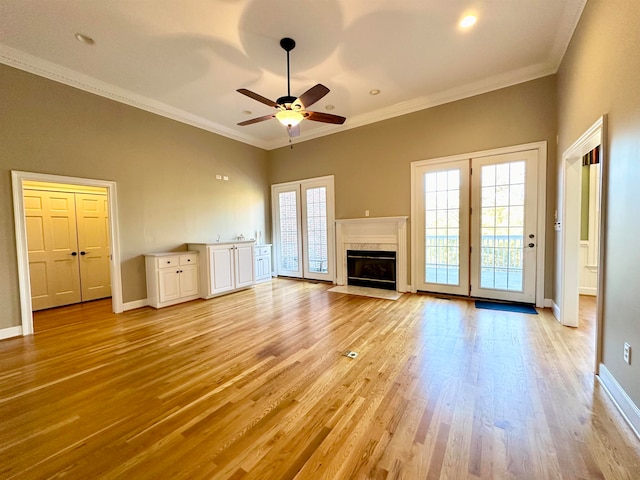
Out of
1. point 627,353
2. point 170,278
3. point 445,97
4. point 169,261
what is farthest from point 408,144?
point 170,278

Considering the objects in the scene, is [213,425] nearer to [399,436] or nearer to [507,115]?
[399,436]

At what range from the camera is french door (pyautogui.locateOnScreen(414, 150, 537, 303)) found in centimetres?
397

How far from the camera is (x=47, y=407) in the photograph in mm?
1932

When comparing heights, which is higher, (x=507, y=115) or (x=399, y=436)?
(x=507, y=115)

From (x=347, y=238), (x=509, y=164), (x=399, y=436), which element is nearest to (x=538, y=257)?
(x=509, y=164)

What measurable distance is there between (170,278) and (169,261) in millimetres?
292

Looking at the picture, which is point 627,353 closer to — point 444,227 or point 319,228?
point 444,227

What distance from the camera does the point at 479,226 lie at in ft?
14.0

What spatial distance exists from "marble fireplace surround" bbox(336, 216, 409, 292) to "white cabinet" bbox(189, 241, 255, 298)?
76.1 inches

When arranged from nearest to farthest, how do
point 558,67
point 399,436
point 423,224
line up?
point 399,436 → point 558,67 → point 423,224

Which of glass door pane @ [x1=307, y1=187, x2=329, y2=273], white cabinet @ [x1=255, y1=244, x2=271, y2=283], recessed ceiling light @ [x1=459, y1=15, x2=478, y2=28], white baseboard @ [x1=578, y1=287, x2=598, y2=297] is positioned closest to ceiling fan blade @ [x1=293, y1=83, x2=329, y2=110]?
recessed ceiling light @ [x1=459, y1=15, x2=478, y2=28]

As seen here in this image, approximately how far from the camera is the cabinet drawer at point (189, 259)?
15.4 feet

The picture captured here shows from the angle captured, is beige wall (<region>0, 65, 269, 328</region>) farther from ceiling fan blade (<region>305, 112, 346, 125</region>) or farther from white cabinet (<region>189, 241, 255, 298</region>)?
ceiling fan blade (<region>305, 112, 346, 125</region>)

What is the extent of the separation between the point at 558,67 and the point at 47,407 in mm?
6571
